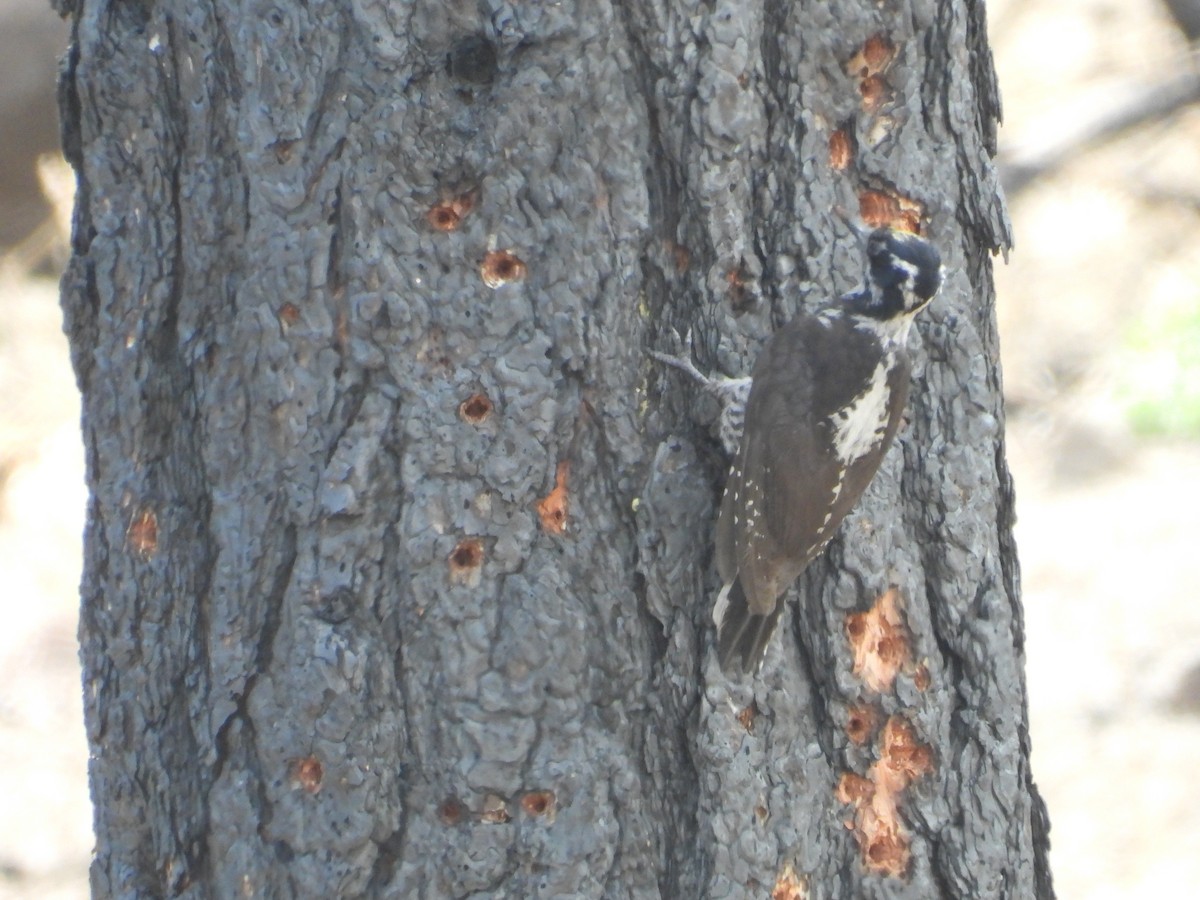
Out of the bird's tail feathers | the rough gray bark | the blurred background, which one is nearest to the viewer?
the rough gray bark

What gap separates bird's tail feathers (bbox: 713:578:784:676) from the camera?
224 centimetres

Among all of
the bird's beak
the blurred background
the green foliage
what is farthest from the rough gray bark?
the green foliage

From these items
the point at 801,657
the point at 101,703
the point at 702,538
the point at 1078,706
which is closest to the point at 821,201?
the point at 702,538

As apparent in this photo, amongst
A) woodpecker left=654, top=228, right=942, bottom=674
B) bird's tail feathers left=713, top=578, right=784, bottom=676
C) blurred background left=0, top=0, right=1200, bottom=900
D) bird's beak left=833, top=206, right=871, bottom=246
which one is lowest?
bird's tail feathers left=713, top=578, right=784, bottom=676

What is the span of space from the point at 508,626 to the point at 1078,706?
4998 mm

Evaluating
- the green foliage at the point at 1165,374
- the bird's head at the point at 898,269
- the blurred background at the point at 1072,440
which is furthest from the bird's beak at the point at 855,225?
the green foliage at the point at 1165,374

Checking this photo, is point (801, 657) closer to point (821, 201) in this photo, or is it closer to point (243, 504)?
point (821, 201)

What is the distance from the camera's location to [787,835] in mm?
2287

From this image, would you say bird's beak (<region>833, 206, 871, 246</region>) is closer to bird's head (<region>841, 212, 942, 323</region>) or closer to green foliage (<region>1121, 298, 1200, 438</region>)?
bird's head (<region>841, 212, 942, 323</region>)

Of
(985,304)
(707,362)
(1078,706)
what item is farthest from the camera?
(1078,706)

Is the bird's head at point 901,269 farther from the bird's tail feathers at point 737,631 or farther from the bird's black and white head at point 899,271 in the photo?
the bird's tail feathers at point 737,631

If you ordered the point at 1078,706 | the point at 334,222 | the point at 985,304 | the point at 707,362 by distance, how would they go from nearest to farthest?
1. the point at 334,222
2. the point at 707,362
3. the point at 985,304
4. the point at 1078,706

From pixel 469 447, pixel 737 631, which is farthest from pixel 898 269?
pixel 469 447

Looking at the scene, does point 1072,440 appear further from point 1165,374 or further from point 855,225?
point 855,225
